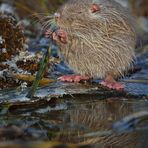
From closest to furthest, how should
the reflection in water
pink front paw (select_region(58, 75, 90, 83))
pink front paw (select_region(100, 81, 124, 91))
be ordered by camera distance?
1. the reflection in water
2. pink front paw (select_region(100, 81, 124, 91))
3. pink front paw (select_region(58, 75, 90, 83))

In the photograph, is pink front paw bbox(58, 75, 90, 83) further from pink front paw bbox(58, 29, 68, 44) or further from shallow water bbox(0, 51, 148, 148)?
pink front paw bbox(58, 29, 68, 44)

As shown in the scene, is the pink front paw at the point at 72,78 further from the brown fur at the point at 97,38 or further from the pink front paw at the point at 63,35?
the pink front paw at the point at 63,35

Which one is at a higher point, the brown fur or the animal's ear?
the animal's ear

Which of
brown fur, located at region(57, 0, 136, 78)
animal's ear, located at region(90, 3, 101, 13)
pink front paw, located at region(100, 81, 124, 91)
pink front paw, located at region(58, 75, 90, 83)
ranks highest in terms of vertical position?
animal's ear, located at region(90, 3, 101, 13)

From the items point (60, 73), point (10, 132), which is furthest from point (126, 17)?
point (10, 132)

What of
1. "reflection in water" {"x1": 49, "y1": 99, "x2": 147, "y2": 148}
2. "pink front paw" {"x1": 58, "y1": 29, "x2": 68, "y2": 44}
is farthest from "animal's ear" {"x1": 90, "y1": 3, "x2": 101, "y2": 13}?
"reflection in water" {"x1": 49, "y1": 99, "x2": 147, "y2": 148}

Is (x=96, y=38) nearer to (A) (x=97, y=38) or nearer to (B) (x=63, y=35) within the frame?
(A) (x=97, y=38)
